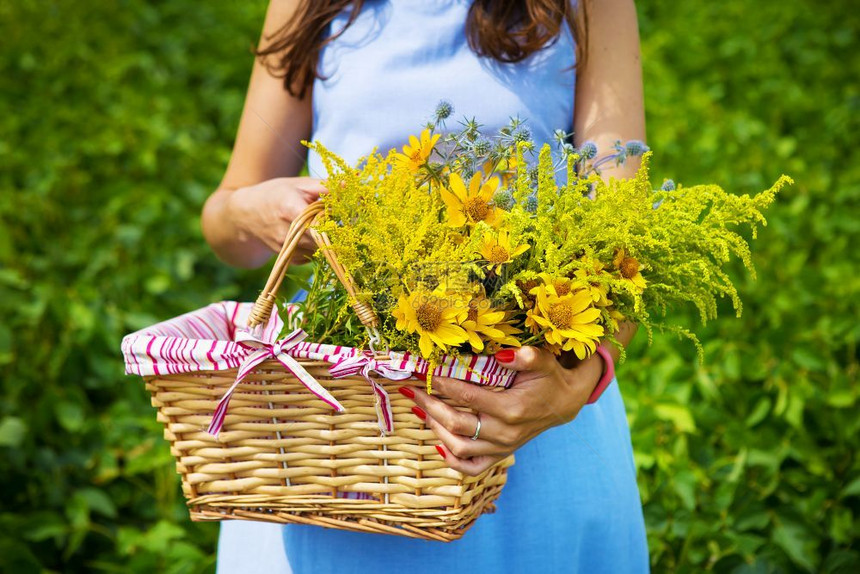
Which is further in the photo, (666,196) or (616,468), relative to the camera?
(616,468)

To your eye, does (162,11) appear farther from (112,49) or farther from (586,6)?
(586,6)

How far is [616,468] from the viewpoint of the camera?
51.6 inches

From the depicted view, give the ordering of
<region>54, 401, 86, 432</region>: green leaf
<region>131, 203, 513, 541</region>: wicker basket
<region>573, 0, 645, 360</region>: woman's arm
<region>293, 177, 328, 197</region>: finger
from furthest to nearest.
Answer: <region>54, 401, 86, 432</region>: green leaf → <region>573, 0, 645, 360</region>: woman's arm → <region>293, 177, 328, 197</region>: finger → <region>131, 203, 513, 541</region>: wicker basket

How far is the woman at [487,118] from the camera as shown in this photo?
4.02 ft

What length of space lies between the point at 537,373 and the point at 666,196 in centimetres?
25

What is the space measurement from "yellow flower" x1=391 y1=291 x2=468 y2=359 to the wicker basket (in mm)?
108

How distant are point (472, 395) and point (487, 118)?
444 mm

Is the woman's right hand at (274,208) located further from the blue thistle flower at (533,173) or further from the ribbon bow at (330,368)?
the blue thistle flower at (533,173)

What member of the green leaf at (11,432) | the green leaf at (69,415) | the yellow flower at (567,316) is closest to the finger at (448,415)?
the yellow flower at (567,316)

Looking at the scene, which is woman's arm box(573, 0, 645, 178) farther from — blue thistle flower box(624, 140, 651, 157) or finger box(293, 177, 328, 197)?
finger box(293, 177, 328, 197)

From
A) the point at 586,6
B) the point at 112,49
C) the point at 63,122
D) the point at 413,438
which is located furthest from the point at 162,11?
the point at 413,438

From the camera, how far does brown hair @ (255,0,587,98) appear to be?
50.1 inches

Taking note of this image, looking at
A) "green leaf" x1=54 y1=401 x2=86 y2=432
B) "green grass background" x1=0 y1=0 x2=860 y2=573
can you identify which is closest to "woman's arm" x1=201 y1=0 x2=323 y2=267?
"green grass background" x1=0 y1=0 x2=860 y2=573

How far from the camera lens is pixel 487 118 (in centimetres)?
125
